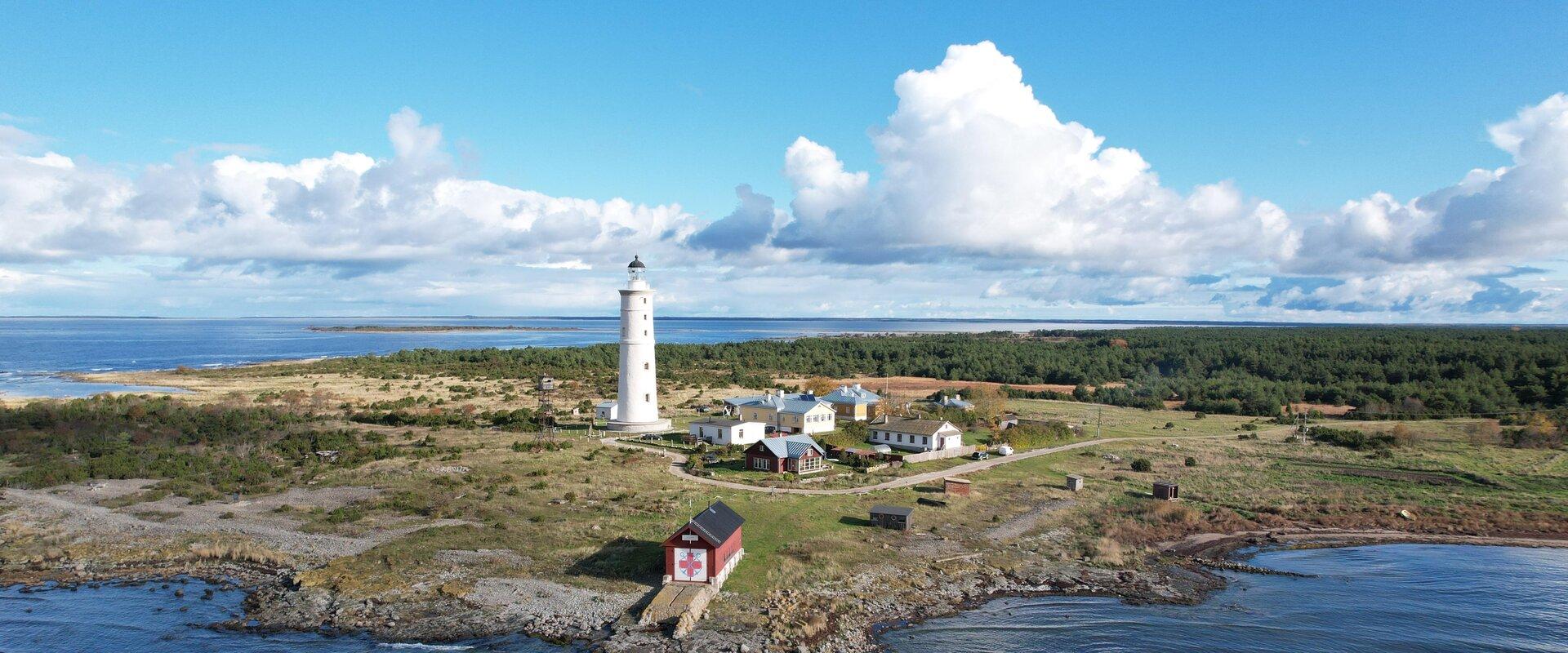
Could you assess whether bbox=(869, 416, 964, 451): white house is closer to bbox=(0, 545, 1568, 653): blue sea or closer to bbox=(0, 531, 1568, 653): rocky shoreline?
bbox=(0, 531, 1568, 653): rocky shoreline

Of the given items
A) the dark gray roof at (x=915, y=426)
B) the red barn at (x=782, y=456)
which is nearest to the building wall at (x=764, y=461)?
the red barn at (x=782, y=456)

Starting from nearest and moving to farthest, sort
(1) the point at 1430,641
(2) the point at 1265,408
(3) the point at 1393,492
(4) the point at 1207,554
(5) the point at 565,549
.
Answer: (1) the point at 1430,641 < (5) the point at 565,549 < (4) the point at 1207,554 < (3) the point at 1393,492 < (2) the point at 1265,408

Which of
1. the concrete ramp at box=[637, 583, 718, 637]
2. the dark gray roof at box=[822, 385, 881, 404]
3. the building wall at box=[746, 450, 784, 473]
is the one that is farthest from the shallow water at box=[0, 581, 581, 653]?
the dark gray roof at box=[822, 385, 881, 404]

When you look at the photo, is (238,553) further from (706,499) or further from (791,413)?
(791,413)

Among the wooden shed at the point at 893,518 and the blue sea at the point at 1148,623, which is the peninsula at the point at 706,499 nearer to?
the wooden shed at the point at 893,518

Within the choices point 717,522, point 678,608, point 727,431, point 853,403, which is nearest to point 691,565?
point 717,522

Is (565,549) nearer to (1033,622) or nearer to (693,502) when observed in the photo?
(693,502)

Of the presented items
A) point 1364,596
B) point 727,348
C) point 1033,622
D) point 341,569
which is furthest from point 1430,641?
point 727,348
